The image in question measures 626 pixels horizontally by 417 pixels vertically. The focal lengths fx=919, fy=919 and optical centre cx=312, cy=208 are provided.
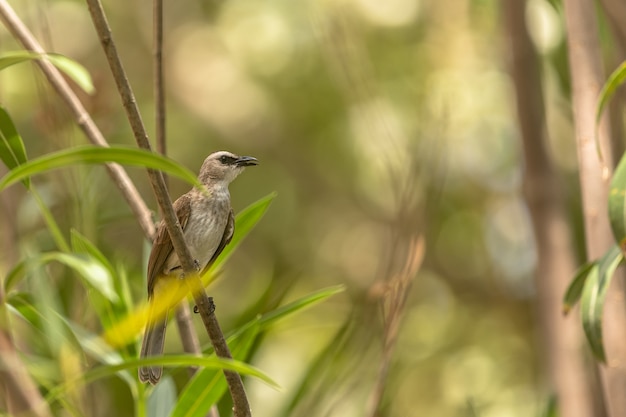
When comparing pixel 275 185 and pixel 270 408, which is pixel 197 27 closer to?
pixel 275 185

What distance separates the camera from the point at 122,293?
9.32 ft

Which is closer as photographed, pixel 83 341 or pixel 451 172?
pixel 83 341

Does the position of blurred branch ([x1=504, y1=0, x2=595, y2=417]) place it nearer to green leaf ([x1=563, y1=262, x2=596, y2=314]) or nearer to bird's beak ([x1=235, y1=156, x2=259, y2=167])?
green leaf ([x1=563, y1=262, x2=596, y2=314])

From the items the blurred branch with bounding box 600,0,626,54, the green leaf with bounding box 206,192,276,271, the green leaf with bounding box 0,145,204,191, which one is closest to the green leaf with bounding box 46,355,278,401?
Answer: the green leaf with bounding box 0,145,204,191

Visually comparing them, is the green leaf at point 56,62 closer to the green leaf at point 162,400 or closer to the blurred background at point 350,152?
the green leaf at point 162,400

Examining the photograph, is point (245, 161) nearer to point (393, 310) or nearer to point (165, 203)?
point (393, 310)

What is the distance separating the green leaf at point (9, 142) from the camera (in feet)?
7.18

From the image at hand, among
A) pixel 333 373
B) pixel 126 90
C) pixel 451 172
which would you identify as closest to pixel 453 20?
pixel 451 172

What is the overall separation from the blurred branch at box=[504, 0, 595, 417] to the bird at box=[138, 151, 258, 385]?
3.48 ft

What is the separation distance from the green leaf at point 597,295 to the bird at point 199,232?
1.26 m

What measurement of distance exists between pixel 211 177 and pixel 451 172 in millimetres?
3473

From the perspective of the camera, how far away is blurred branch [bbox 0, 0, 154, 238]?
7.67 ft

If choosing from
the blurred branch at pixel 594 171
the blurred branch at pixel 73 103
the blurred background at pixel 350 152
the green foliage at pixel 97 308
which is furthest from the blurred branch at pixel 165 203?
the blurred background at pixel 350 152

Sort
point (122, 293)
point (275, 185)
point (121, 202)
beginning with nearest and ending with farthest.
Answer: point (122, 293) < point (121, 202) < point (275, 185)
